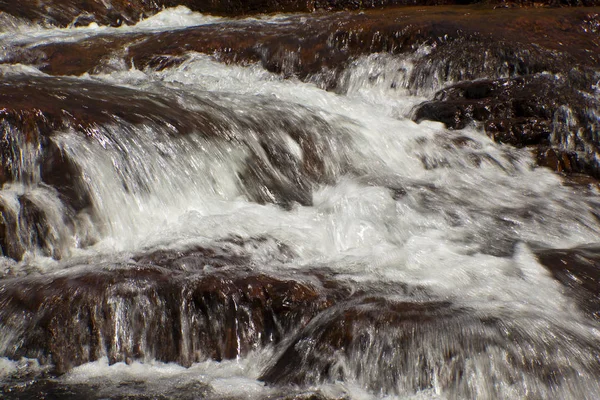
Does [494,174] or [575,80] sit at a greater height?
[575,80]

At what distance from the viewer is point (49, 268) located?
13.6ft

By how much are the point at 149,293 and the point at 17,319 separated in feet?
2.04

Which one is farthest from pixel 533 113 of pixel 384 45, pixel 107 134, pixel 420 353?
pixel 420 353

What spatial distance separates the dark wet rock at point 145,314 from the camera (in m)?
3.41

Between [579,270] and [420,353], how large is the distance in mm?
1499

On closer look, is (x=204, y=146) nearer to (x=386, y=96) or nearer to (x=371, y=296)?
(x=371, y=296)

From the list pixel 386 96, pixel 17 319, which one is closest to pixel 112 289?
pixel 17 319

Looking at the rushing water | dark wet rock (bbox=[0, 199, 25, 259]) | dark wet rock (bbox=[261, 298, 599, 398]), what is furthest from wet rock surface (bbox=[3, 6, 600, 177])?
dark wet rock (bbox=[0, 199, 25, 259])

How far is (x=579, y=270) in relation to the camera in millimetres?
4160

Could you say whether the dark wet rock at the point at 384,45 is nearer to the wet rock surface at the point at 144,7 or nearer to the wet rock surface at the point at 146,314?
the wet rock surface at the point at 144,7

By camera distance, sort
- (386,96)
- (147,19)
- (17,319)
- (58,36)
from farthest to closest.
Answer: (147,19), (58,36), (386,96), (17,319)

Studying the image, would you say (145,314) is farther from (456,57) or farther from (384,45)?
(384,45)

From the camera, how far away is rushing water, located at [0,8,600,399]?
10.3ft

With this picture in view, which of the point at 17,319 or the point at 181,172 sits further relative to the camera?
the point at 181,172
